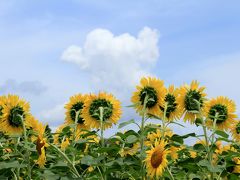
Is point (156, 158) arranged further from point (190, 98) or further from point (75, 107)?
point (75, 107)

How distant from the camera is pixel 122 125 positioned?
3.66 meters

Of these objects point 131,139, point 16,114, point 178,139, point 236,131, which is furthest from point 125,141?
point 236,131

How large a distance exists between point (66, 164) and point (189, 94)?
140 cm

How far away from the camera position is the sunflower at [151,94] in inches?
167

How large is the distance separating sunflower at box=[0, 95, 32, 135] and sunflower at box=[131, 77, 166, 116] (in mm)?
1133

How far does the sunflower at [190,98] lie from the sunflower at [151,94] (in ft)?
0.83

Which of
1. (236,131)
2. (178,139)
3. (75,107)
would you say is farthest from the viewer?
(236,131)

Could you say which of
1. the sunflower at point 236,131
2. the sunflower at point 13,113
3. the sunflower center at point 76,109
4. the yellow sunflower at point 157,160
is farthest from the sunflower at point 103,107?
the sunflower at point 236,131

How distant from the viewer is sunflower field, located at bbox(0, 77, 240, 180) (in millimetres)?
3619

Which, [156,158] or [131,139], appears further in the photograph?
[131,139]

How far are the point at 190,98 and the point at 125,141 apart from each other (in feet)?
3.17

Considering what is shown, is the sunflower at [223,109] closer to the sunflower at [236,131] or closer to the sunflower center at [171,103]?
the sunflower center at [171,103]

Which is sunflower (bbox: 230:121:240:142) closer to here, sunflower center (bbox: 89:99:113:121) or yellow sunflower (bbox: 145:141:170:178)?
sunflower center (bbox: 89:99:113:121)

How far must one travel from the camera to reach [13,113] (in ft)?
15.4
